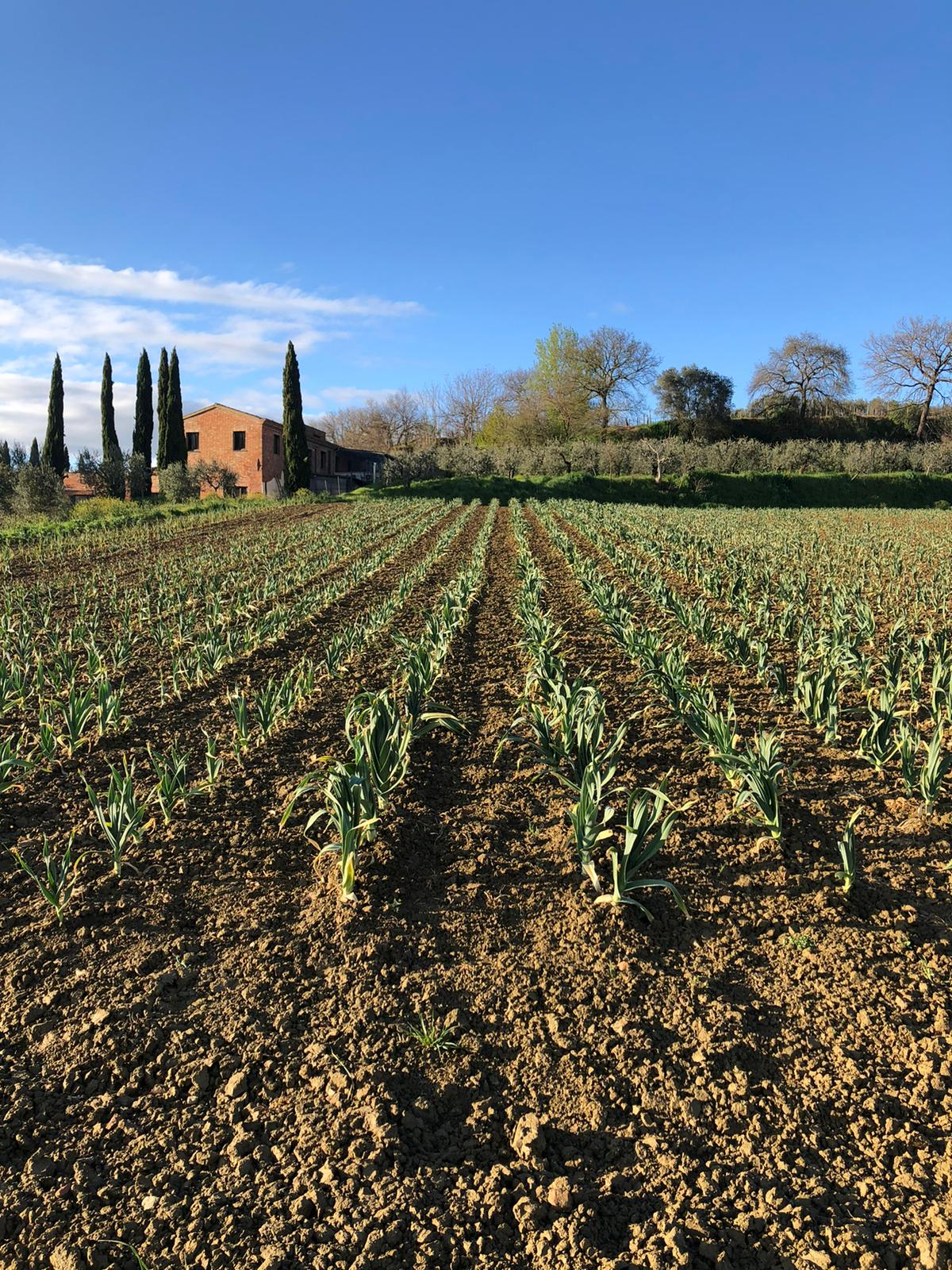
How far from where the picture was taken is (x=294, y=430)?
37438 mm

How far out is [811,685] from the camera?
16.8 ft

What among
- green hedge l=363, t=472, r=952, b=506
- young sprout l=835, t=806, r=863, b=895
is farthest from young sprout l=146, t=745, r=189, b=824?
green hedge l=363, t=472, r=952, b=506

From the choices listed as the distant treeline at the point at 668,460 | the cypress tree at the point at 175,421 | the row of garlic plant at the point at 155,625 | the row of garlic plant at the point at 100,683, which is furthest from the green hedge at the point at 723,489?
the row of garlic plant at the point at 100,683

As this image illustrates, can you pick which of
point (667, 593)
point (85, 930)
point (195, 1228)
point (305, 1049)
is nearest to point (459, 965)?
point (305, 1049)

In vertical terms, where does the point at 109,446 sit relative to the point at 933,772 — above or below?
above

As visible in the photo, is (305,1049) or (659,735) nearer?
(305,1049)

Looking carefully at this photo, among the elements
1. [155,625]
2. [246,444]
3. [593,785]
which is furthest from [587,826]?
[246,444]

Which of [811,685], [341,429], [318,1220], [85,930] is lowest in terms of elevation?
[318,1220]

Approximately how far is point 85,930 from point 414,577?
8278 mm

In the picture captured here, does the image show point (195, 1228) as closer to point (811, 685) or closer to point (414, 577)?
point (811, 685)

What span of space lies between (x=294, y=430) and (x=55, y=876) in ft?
122

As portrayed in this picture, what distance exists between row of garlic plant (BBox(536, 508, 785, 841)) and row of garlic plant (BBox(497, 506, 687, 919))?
1.37 ft

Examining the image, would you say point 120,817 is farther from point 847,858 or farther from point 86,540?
point 86,540

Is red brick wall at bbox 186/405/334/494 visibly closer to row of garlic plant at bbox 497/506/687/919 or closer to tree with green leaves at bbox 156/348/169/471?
tree with green leaves at bbox 156/348/169/471
